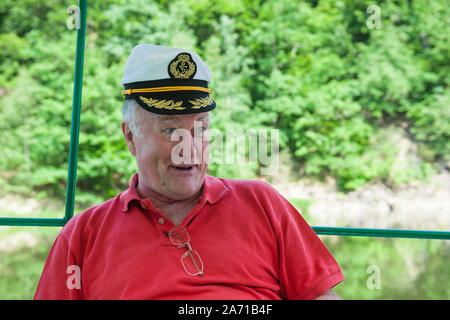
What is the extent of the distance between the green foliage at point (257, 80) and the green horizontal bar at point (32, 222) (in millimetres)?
8944

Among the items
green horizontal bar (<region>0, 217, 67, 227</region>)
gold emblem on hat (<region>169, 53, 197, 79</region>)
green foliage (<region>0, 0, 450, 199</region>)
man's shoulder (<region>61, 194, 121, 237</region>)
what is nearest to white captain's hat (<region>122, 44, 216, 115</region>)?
gold emblem on hat (<region>169, 53, 197, 79</region>)

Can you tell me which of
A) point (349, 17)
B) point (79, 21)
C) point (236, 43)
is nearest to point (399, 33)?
point (349, 17)

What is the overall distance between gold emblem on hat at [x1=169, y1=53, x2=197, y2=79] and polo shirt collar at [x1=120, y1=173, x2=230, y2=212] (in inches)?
11.8

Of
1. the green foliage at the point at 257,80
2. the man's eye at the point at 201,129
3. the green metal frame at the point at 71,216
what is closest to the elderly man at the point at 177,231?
the man's eye at the point at 201,129

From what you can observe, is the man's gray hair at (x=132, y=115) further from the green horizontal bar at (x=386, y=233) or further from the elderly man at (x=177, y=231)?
the green horizontal bar at (x=386, y=233)

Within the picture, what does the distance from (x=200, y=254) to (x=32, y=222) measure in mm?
502

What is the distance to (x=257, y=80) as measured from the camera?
1148cm

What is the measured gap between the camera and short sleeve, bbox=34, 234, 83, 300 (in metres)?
1.16

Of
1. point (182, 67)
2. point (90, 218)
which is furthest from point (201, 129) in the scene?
point (90, 218)

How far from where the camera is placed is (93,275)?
3.89ft

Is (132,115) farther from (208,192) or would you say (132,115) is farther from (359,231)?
(359,231)

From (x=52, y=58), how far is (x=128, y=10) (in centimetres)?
216
